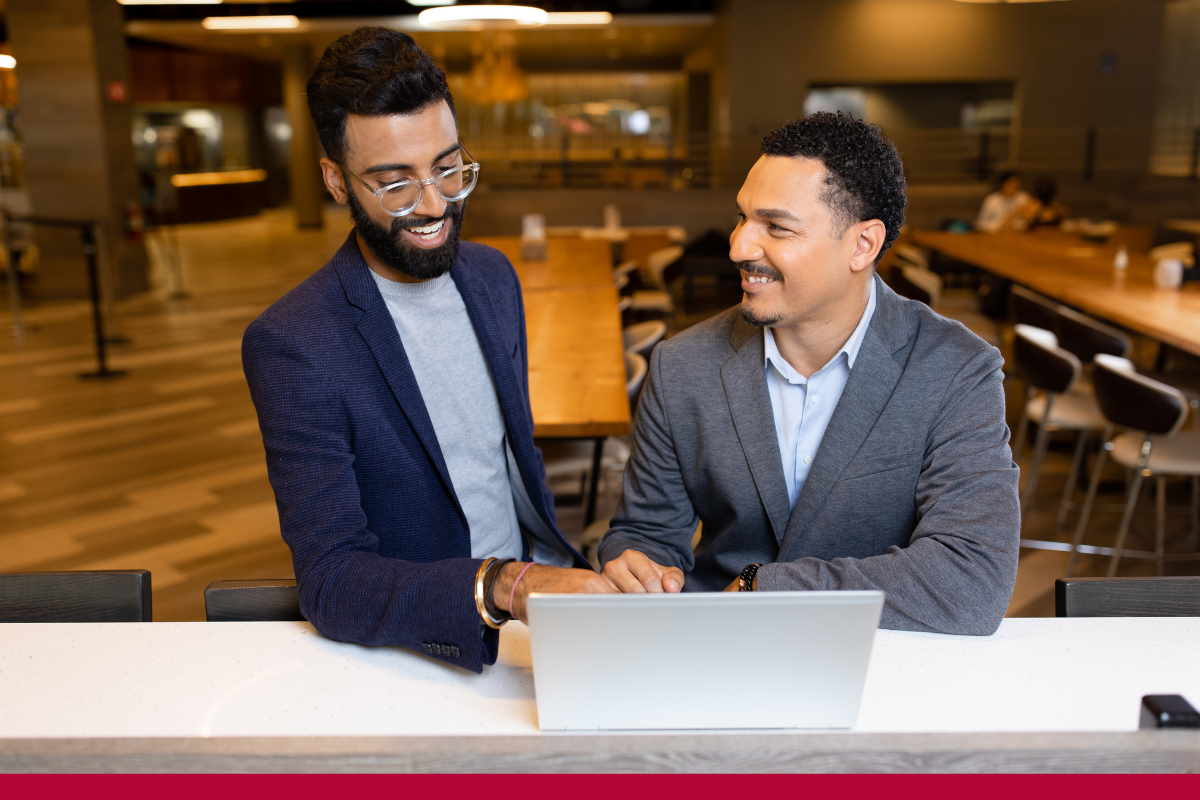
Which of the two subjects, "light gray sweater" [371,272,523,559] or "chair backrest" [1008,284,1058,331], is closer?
"light gray sweater" [371,272,523,559]

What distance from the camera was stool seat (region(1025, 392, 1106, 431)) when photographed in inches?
135

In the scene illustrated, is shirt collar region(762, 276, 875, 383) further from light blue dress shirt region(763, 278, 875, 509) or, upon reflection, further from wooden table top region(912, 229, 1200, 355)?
wooden table top region(912, 229, 1200, 355)

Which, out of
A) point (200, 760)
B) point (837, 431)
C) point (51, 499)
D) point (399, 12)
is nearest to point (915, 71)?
point (399, 12)

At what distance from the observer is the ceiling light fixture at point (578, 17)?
1262 centimetres

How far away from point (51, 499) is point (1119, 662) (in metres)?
4.13

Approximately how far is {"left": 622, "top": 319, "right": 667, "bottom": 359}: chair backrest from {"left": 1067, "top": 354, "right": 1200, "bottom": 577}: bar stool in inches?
56.4

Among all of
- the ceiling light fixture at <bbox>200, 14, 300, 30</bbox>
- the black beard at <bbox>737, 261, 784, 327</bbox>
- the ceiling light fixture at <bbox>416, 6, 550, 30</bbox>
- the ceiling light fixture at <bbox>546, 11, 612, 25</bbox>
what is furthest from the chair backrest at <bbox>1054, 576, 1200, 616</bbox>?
A: the ceiling light fixture at <bbox>200, 14, 300, 30</bbox>

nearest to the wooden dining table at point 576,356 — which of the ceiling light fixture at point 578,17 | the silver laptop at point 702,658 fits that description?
the silver laptop at point 702,658

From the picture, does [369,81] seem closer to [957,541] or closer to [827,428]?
[827,428]

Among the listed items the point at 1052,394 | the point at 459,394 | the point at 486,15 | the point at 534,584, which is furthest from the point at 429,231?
the point at 486,15

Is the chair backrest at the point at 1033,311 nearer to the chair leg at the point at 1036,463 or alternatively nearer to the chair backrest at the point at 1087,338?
the chair backrest at the point at 1087,338

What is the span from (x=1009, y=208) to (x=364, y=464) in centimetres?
878

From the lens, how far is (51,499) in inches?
158

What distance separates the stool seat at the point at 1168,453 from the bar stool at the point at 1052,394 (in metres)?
0.23
